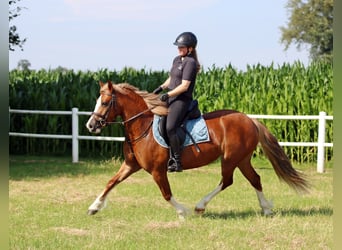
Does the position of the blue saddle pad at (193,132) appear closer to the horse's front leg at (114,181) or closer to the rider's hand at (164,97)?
the rider's hand at (164,97)

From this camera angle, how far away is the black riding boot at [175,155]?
20.5 feet

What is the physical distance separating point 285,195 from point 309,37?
42208mm

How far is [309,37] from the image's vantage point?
159ft

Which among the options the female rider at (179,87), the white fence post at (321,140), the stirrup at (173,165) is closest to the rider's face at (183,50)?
the female rider at (179,87)

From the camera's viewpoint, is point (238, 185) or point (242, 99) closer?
point (238, 185)

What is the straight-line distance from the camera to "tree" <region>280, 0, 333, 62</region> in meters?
45.3

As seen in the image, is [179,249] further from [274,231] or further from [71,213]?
[71,213]

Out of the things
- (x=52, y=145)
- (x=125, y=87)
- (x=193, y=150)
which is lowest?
(x=52, y=145)

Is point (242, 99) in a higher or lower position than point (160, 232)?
higher

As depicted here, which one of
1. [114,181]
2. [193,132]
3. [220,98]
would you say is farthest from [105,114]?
[220,98]

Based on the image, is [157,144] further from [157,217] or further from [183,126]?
[157,217]

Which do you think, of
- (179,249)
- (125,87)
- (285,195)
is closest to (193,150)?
(125,87)

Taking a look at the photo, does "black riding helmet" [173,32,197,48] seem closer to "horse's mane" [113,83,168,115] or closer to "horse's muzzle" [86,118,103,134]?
"horse's mane" [113,83,168,115]

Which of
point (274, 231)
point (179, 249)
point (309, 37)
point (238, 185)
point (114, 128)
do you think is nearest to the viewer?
point (179, 249)
